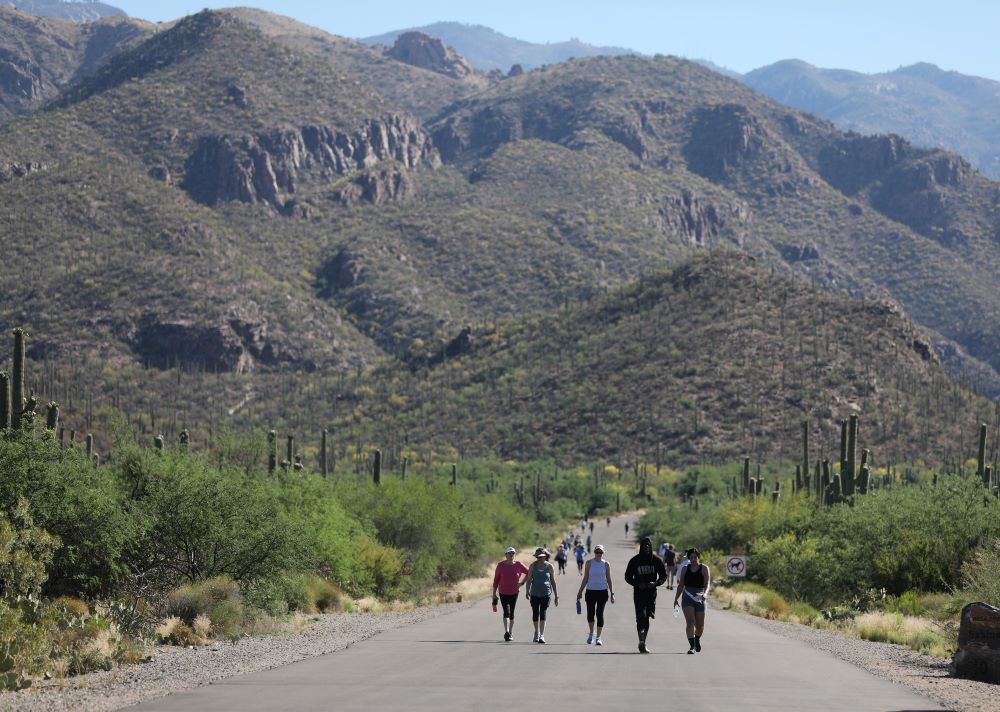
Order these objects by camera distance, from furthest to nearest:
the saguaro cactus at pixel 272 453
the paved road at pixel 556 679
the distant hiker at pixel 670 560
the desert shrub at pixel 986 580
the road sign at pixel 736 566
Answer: the road sign at pixel 736 566, the distant hiker at pixel 670 560, the saguaro cactus at pixel 272 453, the desert shrub at pixel 986 580, the paved road at pixel 556 679

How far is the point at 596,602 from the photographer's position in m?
22.8

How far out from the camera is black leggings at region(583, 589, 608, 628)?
74.1 ft

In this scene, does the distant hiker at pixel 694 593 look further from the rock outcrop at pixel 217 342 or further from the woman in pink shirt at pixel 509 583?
the rock outcrop at pixel 217 342

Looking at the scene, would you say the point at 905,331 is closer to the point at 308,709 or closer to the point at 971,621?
the point at 971,621

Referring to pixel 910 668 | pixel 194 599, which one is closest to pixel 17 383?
pixel 194 599

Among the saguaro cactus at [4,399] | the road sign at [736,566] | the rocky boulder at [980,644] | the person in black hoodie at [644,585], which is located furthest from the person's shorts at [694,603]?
the road sign at [736,566]

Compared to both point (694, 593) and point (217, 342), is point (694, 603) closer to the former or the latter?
point (694, 593)

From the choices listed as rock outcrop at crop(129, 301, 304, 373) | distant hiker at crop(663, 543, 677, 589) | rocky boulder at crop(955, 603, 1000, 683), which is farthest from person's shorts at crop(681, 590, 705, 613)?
rock outcrop at crop(129, 301, 304, 373)

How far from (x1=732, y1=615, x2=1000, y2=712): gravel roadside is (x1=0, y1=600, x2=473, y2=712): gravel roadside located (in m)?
8.16

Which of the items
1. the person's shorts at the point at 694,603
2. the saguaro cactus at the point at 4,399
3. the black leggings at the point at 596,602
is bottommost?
the black leggings at the point at 596,602

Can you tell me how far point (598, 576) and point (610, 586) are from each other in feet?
2.25

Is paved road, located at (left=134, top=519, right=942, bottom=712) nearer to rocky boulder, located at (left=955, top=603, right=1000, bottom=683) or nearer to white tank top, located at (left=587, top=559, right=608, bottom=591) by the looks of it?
white tank top, located at (left=587, top=559, right=608, bottom=591)

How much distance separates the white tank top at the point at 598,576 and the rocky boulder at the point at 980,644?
5393 mm

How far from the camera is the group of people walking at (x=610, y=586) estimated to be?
2159 cm
